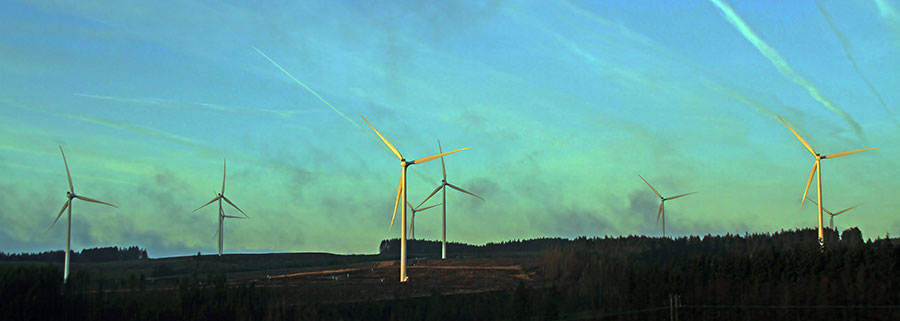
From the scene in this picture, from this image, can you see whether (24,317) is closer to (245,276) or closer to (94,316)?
(94,316)

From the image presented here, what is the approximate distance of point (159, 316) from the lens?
116m

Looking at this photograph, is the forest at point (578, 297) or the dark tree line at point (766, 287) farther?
the dark tree line at point (766, 287)

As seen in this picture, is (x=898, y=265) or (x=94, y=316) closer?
(x=94, y=316)

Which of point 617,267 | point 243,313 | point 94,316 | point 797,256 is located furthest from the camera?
point 617,267

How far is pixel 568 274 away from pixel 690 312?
3673cm

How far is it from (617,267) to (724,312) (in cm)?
4151

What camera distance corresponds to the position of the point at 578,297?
14938 cm

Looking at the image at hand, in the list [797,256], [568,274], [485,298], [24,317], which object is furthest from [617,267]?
[24,317]

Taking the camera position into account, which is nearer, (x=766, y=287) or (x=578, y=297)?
(x=766, y=287)

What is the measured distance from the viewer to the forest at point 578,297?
11781 cm

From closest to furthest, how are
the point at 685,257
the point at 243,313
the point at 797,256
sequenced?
1. the point at 243,313
2. the point at 797,256
3. the point at 685,257

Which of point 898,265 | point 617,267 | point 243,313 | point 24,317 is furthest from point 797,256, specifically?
point 24,317

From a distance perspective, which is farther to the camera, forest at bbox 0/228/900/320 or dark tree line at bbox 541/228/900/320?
dark tree line at bbox 541/228/900/320

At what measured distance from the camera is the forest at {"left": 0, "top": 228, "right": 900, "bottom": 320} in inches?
4638
